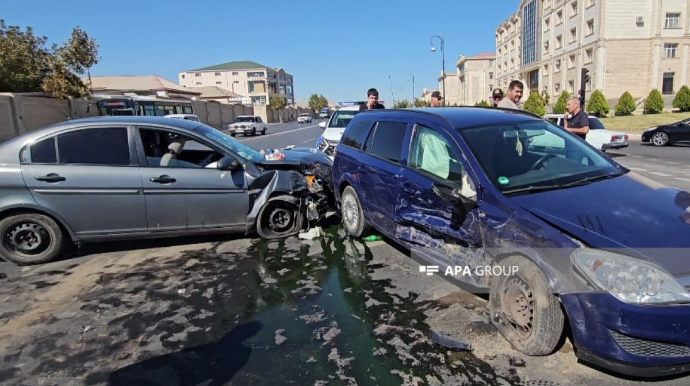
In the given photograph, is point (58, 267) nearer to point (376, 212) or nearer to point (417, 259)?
point (376, 212)

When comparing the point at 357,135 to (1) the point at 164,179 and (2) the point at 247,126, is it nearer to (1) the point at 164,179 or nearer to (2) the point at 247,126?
(1) the point at 164,179

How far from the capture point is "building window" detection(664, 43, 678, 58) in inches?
1836

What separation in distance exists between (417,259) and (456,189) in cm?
153

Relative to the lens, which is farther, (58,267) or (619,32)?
(619,32)

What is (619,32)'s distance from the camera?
46.6 metres

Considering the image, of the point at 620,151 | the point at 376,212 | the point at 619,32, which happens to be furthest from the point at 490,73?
the point at 376,212

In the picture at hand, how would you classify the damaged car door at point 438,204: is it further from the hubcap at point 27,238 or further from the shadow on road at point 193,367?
the hubcap at point 27,238

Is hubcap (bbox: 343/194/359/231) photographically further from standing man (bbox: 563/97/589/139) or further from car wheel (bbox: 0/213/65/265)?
standing man (bbox: 563/97/589/139)

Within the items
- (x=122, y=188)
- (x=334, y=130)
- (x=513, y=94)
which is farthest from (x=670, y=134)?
(x=122, y=188)

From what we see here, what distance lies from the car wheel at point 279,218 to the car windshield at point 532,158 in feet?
8.84

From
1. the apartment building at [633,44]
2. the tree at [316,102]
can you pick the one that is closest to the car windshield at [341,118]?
the apartment building at [633,44]

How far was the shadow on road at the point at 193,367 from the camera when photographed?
9.18ft

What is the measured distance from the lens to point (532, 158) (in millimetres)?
3654

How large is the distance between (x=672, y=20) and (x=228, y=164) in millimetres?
58392
